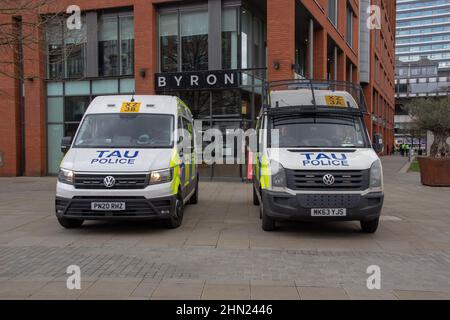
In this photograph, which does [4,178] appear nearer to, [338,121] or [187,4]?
[187,4]

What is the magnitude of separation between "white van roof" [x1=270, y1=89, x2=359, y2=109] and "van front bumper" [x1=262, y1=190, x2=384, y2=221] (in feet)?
6.90

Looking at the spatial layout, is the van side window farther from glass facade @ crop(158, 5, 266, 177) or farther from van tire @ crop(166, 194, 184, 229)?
glass facade @ crop(158, 5, 266, 177)

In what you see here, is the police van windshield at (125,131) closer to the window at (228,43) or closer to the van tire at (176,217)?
the van tire at (176,217)

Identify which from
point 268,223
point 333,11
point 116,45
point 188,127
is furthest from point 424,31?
point 268,223

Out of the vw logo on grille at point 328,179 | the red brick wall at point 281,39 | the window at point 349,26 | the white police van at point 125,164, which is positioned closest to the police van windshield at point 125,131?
the white police van at point 125,164

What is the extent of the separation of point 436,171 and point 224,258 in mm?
12215

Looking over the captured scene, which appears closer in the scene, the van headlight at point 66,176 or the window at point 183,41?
the van headlight at point 66,176

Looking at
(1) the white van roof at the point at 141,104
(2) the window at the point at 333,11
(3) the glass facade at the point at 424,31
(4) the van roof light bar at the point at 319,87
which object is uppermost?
(3) the glass facade at the point at 424,31

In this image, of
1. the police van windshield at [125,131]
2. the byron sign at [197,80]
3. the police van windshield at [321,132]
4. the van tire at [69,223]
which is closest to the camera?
the van tire at [69,223]

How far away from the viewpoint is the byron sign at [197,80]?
16953mm

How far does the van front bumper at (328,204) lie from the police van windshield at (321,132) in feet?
3.84

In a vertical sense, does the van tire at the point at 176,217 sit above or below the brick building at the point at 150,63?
below

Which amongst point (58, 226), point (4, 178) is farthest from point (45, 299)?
point (4, 178)
